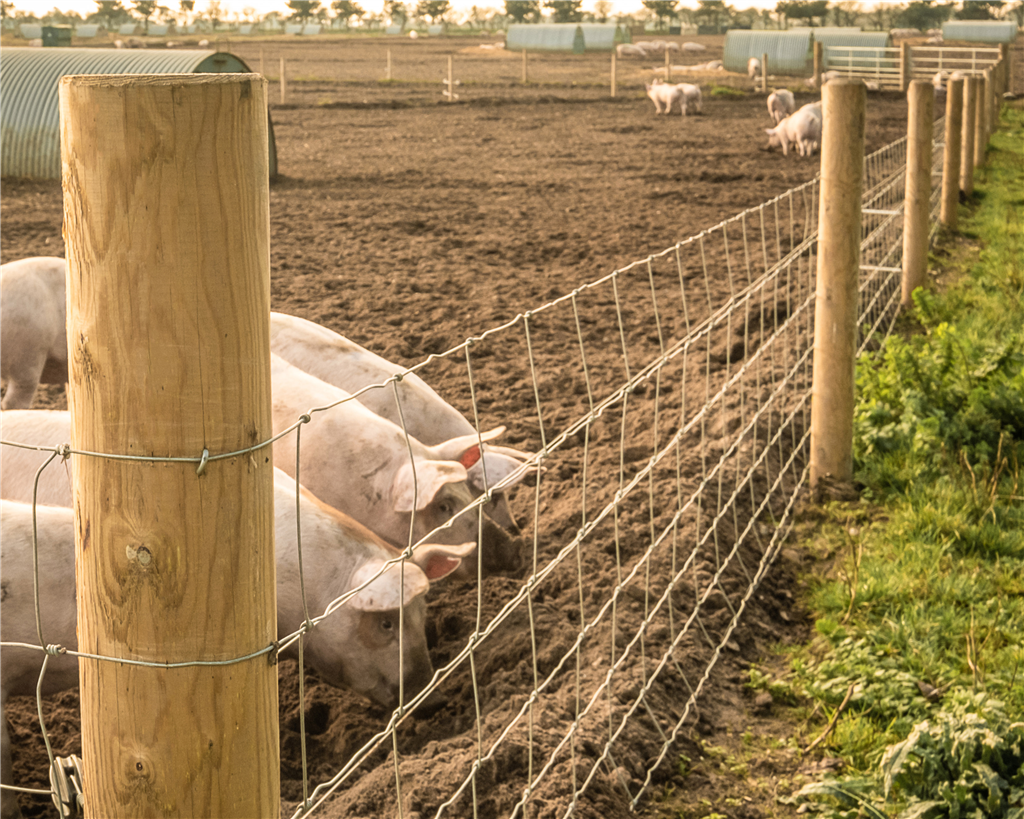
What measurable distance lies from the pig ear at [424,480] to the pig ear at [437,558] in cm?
19

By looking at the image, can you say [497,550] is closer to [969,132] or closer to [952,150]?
[952,150]

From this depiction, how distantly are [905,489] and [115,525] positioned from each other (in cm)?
403

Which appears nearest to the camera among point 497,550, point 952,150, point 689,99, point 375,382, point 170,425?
point 170,425

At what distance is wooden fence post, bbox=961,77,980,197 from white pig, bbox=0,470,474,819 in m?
8.25

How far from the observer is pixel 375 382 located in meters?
4.84

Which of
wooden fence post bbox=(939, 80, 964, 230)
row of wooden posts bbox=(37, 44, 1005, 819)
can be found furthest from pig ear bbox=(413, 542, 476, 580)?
wooden fence post bbox=(939, 80, 964, 230)

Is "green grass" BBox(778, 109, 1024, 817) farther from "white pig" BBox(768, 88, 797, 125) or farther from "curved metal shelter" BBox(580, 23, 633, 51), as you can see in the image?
"curved metal shelter" BBox(580, 23, 633, 51)

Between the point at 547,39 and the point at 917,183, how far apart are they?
172ft

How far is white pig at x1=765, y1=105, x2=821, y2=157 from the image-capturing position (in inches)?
635

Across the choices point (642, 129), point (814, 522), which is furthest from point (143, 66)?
point (814, 522)

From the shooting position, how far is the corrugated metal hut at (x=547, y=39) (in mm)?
55781

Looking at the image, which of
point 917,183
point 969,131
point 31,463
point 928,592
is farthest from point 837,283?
point 969,131

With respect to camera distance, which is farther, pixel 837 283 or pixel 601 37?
pixel 601 37

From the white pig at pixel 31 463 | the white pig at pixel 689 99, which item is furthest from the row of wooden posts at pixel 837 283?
the white pig at pixel 689 99
